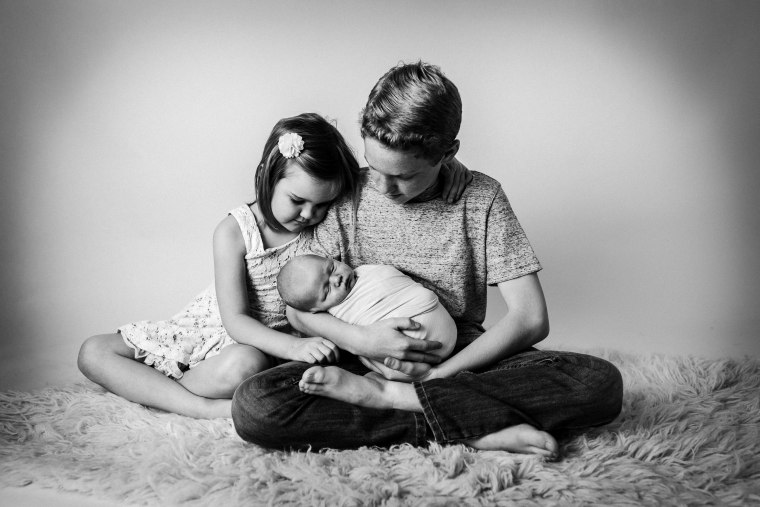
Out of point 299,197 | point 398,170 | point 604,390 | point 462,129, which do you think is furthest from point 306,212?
point 462,129

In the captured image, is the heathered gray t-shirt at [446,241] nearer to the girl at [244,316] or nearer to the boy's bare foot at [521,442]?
the girl at [244,316]

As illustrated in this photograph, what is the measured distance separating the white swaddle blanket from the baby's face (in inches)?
0.7

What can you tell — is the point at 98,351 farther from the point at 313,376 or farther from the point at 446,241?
the point at 446,241

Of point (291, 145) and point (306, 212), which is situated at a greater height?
point (291, 145)

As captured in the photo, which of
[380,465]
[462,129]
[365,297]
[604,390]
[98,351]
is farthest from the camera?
[462,129]

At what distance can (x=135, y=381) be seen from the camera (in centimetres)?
193

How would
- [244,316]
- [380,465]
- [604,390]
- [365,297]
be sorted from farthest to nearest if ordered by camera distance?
1. [244,316]
2. [365,297]
3. [604,390]
4. [380,465]

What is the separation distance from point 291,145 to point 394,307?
0.43 m

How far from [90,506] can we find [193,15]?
1.82 metres

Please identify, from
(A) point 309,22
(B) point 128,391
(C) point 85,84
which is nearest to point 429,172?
(B) point 128,391

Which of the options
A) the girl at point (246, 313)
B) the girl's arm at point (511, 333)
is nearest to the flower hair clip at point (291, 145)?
the girl at point (246, 313)

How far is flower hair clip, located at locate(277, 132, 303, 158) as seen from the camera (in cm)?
178

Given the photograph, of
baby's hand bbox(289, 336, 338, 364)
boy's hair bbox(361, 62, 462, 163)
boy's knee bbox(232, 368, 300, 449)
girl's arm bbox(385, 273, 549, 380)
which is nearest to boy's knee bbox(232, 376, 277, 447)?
boy's knee bbox(232, 368, 300, 449)

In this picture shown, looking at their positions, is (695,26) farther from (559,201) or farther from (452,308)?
(452,308)
